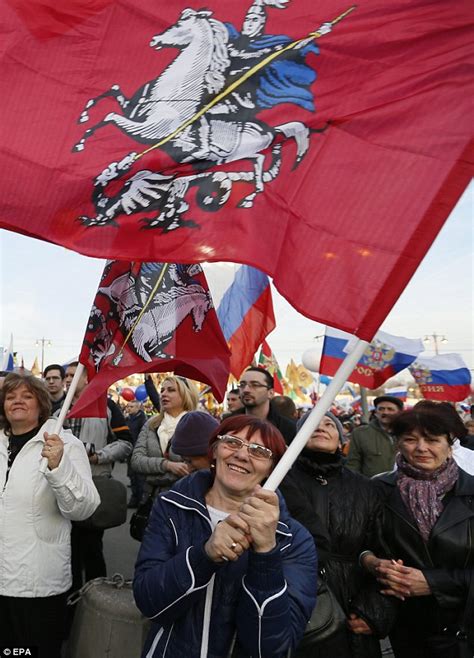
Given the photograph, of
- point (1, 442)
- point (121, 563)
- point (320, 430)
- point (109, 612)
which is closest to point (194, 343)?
point (320, 430)

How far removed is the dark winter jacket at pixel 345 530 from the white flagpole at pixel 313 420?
3.81 ft

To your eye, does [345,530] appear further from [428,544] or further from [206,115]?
[206,115]

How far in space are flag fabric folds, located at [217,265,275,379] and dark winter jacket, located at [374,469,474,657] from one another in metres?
2.14

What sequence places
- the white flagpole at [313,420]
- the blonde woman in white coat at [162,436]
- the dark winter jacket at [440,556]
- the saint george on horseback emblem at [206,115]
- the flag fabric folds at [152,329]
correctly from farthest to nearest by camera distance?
1. the blonde woman in white coat at [162,436]
2. the flag fabric folds at [152,329]
3. the dark winter jacket at [440,556]
4. the saint george on horseback emblem at [206,115]
5. the white flagpole at [313,420]

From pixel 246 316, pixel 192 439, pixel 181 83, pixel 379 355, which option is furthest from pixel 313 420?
pixel 379 355

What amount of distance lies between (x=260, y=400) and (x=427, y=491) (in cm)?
183

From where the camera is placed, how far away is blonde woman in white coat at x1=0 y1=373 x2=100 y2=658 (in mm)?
2840

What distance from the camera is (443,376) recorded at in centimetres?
1142

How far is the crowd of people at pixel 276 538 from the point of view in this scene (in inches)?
74.8

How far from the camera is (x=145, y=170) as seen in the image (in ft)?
7.50

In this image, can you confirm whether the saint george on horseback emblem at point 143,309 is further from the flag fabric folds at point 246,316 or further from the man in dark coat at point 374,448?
the man in dark coat at point 374,448

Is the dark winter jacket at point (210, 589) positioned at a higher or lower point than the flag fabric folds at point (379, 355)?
lower

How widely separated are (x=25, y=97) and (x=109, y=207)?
0.60 m

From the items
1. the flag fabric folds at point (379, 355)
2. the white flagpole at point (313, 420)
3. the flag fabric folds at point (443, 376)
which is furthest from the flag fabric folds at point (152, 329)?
the flag fabric folds at point (443, 376)
